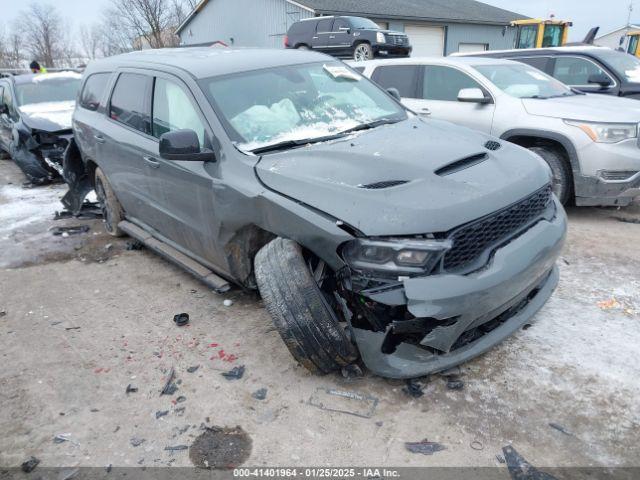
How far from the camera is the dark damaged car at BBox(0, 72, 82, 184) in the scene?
8.19 meters

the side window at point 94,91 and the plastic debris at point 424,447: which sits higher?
the side window at point 94,91

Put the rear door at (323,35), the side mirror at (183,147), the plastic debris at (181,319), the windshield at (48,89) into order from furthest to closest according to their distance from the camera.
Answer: the rear door at (323,35) → the windshield at (48,89) → the plastic debris at (181,319) → the side mirror at (183,147)

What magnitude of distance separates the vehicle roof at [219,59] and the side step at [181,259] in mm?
1492

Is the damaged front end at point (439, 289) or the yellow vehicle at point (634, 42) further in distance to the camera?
the yellow vehicle at point (634, 42)

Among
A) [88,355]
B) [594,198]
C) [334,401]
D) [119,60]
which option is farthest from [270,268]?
[594,198]

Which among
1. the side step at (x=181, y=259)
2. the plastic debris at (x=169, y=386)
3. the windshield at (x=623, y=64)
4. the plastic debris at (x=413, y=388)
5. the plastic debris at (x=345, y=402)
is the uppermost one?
the windshield at (x=623, y=64)

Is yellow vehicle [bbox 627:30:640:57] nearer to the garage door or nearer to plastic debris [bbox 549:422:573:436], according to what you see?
the garage door

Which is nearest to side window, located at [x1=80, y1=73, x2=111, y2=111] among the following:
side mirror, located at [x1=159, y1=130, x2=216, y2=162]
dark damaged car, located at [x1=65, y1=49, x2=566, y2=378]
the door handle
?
dark damaged car, located at [x1=65, y1=49, x2=566, y2=378]

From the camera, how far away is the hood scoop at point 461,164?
279cm

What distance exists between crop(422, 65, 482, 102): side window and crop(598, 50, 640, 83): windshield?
8.70 feet

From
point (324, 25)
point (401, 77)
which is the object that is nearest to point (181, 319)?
point (401, 77)

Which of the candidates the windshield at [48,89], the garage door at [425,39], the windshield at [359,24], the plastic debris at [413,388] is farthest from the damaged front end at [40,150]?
the garage door at [425,39]

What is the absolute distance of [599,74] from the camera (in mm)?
7215

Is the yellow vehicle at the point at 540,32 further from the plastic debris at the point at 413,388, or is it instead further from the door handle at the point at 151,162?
the plastic debris at the point at 413,388
